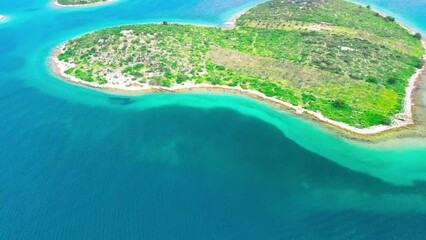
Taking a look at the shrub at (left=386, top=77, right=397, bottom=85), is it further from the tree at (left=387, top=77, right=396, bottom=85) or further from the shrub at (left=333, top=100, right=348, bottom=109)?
the shrub at (left=333, top=100, right=348, bottom=109)

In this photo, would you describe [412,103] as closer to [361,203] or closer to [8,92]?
[361,203]

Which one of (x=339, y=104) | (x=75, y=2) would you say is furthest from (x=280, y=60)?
(x=75, y=2)

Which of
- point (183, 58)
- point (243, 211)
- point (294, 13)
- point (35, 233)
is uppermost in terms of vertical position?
point (294, 13)

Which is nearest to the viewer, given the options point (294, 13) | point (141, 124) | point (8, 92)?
point (141, 124)

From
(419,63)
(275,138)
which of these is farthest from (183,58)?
(419,63)

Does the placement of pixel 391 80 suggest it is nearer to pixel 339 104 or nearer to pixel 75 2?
pixel 339 104

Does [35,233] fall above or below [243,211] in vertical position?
below
